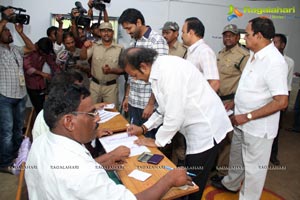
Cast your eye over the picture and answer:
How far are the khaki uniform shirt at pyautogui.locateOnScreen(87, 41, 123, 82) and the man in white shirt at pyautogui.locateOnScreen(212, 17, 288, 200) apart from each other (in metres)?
1.76

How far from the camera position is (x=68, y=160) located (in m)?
0.92

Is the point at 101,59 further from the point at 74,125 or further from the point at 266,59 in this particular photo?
the point at 74,125

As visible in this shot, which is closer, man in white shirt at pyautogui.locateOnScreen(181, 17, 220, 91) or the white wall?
man in white shirt at pyautogui.locateOnScreen(181, 17, 220, 91)

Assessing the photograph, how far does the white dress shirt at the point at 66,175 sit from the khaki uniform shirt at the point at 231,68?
2.26m

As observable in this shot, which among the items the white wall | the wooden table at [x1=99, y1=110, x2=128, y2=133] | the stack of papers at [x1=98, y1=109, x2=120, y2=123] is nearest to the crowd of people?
the wooden table at [x1=99, y1=110, x2=128, y2=133]

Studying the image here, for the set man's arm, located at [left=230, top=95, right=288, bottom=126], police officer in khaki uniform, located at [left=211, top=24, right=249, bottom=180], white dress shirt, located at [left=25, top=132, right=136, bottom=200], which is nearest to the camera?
white dress shirt, located at [left=25, top=132, right=136, bottom=200]

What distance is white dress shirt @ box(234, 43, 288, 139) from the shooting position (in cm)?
172

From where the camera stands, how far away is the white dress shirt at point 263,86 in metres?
1.72

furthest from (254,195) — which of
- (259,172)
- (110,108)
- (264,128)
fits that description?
(110,108)

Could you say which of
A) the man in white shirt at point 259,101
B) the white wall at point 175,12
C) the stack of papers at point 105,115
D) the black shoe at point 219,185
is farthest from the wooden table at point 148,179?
the white wall at point 175,12

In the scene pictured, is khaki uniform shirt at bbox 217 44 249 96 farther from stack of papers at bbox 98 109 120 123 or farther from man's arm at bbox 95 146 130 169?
man's arm at bbox 95 146 130 169

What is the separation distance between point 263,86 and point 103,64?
6.66ft

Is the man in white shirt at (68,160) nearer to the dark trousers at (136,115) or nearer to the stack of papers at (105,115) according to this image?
the stack of papers at (105,115)

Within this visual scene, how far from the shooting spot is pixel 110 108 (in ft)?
7.97
